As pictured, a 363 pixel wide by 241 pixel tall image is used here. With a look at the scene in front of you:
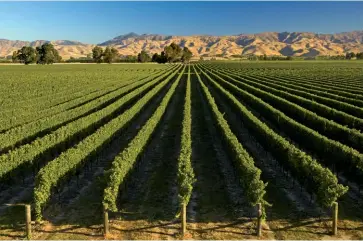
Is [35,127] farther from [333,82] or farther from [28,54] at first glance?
[28,54]

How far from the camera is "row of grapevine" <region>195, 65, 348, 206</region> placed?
1153 cm

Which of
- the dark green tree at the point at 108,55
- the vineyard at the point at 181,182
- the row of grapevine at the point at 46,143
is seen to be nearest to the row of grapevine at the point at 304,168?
the vineyard at the point at 181,182

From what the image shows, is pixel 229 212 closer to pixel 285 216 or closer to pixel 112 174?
Result: pixel 285 216

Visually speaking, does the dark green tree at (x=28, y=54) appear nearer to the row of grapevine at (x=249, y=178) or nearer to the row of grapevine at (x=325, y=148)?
the row of grapevine at (x=325, y=148)

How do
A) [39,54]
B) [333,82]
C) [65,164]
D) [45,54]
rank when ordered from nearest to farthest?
[65,164]
[333,82]
[45,54]
[39,54]

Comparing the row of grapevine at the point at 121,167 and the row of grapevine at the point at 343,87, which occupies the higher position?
the row of grapevine at the point at 343,87

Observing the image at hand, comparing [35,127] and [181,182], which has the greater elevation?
[35,127]

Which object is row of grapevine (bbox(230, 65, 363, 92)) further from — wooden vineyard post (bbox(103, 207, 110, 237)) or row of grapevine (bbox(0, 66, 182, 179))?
wooden vineyard post (bbox(103, 207, 110, 237))

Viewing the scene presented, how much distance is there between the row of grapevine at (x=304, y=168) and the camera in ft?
37.8

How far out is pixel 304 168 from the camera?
13727mm

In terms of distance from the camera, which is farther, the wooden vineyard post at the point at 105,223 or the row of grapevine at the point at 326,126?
the row of grapevine at the point at 326,126

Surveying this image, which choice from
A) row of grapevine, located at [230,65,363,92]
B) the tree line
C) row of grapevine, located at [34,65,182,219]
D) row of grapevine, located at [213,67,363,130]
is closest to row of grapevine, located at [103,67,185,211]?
row of grapevine, located at [34,65,182,219]

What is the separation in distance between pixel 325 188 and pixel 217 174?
5401 mm

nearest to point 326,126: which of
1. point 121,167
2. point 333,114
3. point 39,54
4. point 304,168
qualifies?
point 333,114
